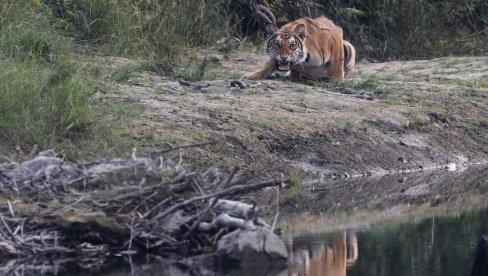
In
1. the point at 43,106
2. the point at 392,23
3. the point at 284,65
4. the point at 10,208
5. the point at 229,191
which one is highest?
the point at 229,191

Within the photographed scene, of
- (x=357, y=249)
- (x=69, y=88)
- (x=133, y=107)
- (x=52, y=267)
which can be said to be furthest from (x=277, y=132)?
(x=52, y=267)

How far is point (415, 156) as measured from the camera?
989 cm

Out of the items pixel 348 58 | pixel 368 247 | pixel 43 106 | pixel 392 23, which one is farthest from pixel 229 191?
pixel 392 23

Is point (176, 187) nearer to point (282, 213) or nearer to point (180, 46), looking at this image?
point (282, 213)

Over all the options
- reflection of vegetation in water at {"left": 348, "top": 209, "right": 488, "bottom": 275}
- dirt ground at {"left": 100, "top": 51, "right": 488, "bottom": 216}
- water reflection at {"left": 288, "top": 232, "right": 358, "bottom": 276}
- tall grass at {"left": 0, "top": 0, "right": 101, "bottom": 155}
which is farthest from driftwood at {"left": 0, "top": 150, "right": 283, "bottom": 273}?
dirt ground at {"left": 100, "top": 51, "right": 488, "bottom": 216}

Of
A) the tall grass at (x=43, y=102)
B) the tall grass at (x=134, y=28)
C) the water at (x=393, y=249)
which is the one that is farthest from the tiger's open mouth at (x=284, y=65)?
the water at (x=393, y=249)

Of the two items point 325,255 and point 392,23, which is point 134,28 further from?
point 325,255

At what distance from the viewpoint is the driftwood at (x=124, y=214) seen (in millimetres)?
5848

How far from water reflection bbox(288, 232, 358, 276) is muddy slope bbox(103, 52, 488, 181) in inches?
81.9

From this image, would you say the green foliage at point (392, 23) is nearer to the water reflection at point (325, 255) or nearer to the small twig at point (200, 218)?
the water reflection at point (325, 255)

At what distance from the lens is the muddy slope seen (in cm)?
886

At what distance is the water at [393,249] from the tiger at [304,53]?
13.1 feet

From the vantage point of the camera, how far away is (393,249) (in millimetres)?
6246

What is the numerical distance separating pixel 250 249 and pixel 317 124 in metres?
3.92
